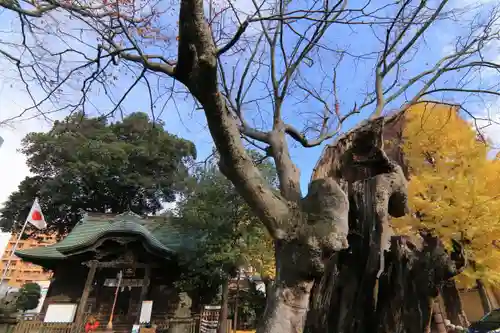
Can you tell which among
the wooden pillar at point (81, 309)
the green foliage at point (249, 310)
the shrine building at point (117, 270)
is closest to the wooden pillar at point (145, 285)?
the shrine building at point (117, 270)

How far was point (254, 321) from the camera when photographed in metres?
14.2

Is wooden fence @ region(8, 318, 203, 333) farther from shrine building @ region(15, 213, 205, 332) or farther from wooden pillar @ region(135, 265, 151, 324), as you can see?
shrine building @ region(15, 213, 205, 332)

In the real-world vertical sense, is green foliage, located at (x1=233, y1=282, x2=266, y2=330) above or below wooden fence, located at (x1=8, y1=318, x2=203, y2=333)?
above

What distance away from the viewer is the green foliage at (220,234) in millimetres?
11938

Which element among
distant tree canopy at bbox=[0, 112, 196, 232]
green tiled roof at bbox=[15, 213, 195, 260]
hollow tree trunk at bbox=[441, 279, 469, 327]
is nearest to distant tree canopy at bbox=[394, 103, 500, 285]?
hollow tree trunk at bbox=[441, 279, 469, 327]

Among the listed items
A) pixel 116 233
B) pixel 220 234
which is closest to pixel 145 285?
pixel 116 233

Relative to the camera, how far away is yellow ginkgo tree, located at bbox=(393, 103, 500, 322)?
8656 millimetres

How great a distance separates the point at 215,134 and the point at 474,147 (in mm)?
10509

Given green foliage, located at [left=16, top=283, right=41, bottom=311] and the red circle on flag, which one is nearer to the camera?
the red circle on flag

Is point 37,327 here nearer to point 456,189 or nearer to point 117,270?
point 117,270

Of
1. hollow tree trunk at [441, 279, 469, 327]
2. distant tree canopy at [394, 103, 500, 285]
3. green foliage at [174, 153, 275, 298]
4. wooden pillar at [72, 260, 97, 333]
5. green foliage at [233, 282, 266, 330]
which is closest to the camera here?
distant tree canopy at [394, 103, 500, 285]

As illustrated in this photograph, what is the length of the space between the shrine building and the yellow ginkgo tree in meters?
9.84

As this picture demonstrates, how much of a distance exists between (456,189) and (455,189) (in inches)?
1.1

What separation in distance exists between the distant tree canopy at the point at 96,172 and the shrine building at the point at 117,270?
25.9 feet
